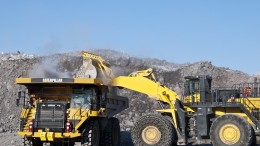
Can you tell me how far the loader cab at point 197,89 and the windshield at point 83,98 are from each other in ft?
12.5

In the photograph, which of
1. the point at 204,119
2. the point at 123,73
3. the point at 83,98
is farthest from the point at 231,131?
the point at 123,73

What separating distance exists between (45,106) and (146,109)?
73.7 feet

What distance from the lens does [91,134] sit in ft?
48.6

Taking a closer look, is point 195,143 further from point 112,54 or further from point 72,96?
point 112,54

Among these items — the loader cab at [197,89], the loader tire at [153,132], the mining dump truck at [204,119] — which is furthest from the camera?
the loader cab at [197,89]

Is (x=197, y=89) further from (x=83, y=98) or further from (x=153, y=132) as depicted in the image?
(x=83, y=98)

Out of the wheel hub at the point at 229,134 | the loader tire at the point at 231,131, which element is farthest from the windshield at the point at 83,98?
the wheel hub at the point at 229,134

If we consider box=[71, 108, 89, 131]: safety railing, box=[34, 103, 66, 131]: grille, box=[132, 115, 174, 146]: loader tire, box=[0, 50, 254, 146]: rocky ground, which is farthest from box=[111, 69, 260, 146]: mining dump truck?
box=[0, 50, 254, 146]: rocky ground

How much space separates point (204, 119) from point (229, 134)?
113cm

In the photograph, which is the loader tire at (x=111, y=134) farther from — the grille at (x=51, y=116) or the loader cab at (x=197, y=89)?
the loader cab at (x=197, y=89)

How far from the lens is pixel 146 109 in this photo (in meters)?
37.4

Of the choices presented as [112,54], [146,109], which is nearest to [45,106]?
[146,109]

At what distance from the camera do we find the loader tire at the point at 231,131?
594 inches

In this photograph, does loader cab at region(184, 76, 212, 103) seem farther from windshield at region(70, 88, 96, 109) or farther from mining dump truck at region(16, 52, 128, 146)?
windshield at region(70, 88, 96, 109)
